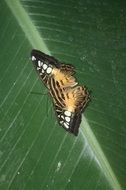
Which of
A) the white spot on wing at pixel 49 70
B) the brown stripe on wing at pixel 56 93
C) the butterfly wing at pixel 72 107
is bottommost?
the butterfly wing at pixel 72 107

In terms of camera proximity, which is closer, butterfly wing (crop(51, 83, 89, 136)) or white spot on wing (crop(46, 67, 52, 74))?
butterfly wing (crop(51, 83, 89, 136))

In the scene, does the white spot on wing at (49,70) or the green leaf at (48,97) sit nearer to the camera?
the green leaf at (48,97)

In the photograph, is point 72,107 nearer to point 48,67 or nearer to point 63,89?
point 63,89

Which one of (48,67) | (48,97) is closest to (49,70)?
(48,67)

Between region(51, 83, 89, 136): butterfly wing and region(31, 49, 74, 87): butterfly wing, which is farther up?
region(31, 49, 74, 87): butterfly wing

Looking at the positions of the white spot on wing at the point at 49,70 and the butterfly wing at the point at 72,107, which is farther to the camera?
the white spot on wing at the point at 49,70

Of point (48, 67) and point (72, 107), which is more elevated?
point (48, 67)

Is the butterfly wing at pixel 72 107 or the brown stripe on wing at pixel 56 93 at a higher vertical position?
the brown stripe on wing at pixel 56 93
